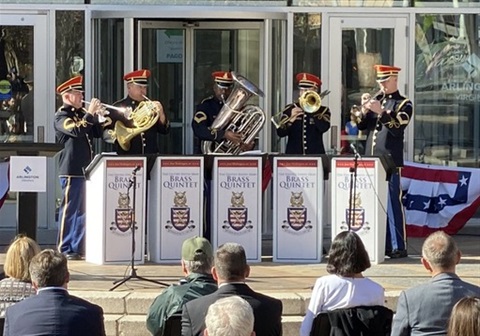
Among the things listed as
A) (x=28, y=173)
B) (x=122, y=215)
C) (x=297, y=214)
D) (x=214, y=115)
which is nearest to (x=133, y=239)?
(x=122, y=215)

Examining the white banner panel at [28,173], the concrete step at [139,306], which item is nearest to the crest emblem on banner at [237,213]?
the concrete step at [139,306]

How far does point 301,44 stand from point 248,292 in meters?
7.85

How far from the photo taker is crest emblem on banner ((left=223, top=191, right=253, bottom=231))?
1093 cm

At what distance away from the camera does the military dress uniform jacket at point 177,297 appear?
659 centimetres

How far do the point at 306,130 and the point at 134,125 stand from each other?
1.88 metres

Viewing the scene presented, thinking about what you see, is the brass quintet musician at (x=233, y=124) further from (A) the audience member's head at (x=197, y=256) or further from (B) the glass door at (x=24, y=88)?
(A) the audience member's head at (x=197, y=256)

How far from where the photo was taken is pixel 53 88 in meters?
13.3

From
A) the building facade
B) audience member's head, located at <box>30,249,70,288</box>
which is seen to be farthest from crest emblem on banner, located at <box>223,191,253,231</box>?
audience member's head, located at <box>30,249,70,288</box>

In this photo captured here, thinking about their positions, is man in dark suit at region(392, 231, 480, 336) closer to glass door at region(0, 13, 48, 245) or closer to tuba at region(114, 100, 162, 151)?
tuba at region(114, 100, 162, 151)

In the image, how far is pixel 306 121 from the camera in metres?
11.8

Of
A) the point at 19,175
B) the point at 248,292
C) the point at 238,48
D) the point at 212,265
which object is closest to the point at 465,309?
the point at 248,292

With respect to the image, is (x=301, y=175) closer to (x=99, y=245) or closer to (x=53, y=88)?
(x=99, y=245)

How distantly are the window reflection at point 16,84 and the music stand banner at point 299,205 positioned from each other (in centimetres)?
380

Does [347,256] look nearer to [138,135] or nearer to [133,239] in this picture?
[133,239]
